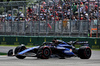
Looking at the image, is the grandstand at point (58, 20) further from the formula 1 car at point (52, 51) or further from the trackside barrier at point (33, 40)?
the formula 1 car at point (52, 51)

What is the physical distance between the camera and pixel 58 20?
984 inches

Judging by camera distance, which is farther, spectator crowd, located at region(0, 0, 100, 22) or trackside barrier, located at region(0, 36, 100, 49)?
spectator crowd, located at region(0, 0, 100, 22)

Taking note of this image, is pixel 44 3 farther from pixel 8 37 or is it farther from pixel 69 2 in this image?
pixel 8 37

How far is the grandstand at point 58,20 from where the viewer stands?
913 inches

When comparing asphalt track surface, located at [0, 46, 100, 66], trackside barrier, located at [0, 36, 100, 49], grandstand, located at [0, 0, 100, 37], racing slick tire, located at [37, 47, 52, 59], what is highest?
grandstand, located at [0, 0, 100, 37]

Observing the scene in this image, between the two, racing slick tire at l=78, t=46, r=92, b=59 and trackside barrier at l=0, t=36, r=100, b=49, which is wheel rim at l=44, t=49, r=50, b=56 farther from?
trackside barrier at l=0, t=36, r=100, b=49

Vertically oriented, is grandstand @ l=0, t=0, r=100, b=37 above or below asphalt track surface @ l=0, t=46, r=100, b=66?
above

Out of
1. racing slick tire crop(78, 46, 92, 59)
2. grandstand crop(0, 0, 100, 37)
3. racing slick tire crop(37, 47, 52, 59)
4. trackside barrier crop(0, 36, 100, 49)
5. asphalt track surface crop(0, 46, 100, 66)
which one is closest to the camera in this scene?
asphalt track surface crop(0, 46, 100, 66)

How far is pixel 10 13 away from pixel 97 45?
39.4ft

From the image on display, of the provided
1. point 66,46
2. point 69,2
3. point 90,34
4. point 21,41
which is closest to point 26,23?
point 21,41

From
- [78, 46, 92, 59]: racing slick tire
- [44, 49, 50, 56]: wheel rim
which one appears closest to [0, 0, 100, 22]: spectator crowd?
[78, 46, 92, 59]: racing slick tire

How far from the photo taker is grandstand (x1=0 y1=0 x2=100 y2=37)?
2319 centimetres

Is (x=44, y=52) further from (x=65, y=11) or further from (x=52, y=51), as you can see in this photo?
(x=65, y=11)
